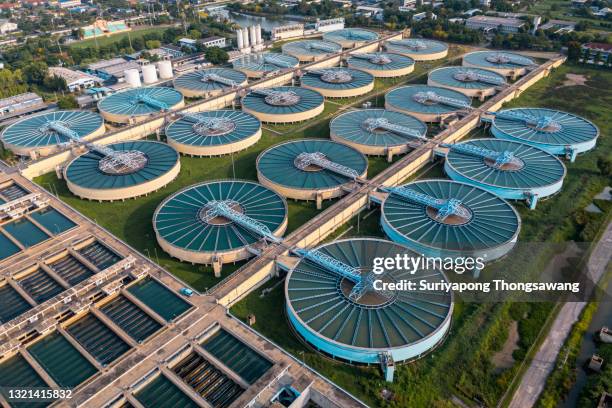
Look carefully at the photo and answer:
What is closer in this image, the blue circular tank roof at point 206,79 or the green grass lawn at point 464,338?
the green grass lawn at point 464,338

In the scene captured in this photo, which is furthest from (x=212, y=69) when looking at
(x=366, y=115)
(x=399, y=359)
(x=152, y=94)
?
(x=399, y=359)

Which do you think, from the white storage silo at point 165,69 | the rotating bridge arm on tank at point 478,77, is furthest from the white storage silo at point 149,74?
the rotating bridge arm on tank at point 478,77

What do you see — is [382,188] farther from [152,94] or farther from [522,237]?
[152,94]

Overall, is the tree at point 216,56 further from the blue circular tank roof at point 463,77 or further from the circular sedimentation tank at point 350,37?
the blue circular tank roof at point 463,77

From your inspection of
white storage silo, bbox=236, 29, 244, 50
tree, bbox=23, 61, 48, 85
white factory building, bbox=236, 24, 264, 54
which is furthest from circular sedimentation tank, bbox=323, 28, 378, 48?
tree, bbox=23, 61, 48, 85

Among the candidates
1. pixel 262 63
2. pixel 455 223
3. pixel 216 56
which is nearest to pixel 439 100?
pixel 455 223
